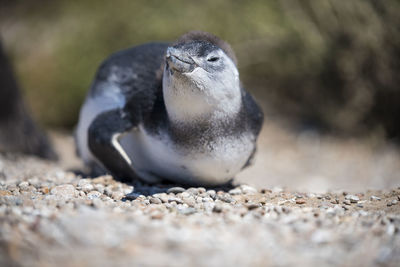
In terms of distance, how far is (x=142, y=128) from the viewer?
3.25 meters

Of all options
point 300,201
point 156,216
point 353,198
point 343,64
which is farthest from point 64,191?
point 343,64

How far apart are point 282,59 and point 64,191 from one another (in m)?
5.38

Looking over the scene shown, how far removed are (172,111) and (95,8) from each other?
238 inches

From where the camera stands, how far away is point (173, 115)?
293 centimetres

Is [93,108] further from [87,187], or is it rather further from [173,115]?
[173,115]

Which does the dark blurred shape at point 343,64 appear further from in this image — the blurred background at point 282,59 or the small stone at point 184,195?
the small stone at point 184,195

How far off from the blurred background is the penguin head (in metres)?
3.35

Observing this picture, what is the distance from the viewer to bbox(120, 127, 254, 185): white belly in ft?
9.87

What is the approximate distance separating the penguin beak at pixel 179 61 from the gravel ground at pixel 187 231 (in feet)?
2.57

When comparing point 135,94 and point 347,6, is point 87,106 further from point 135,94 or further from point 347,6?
point 347,6

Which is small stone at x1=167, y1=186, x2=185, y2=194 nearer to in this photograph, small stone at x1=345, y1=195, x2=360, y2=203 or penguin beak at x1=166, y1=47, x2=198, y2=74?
penguin beak at x1=166, y1=47, x2=198, y2=74

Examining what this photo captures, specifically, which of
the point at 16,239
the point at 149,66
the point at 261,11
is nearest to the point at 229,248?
the point at 16,239

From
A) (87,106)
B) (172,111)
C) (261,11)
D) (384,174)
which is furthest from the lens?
(261,11)

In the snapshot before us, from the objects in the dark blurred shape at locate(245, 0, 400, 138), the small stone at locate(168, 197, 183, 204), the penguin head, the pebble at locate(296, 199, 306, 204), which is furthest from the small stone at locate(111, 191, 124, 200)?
the dark blurred shape at locate(245, 0, 400, 138)
